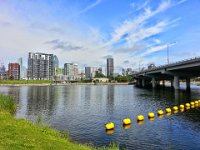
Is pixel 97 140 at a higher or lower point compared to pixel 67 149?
lower

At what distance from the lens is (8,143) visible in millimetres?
15992

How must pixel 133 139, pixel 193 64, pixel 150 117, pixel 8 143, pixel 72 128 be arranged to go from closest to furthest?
pixel 8 143
pixel 133 139
pixel 72 128
pixel 150 117
pixel 193 64

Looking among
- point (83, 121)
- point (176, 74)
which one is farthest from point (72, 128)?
point (176, 74)

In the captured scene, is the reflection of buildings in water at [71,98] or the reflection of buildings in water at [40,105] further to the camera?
the reflection of buildings in water at [71,98]

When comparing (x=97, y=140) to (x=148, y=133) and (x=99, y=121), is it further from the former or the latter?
(x=99, y=121)

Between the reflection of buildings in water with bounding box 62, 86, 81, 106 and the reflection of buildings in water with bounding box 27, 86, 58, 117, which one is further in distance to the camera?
the reflection of buildings in water with bounding box 62, 86, 81, 106

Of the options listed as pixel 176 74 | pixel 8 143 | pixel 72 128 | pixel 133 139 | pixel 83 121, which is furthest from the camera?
pixel 176 74

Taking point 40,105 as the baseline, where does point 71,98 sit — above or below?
above

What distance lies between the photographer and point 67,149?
17125mm

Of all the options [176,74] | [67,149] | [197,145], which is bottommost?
[197,145]

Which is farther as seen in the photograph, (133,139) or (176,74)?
(176,74)

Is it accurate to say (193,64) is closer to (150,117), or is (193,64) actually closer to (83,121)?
(150,117)

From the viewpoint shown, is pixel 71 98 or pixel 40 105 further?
Answer: pixel 71 98

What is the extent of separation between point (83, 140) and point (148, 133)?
28.7 ft
